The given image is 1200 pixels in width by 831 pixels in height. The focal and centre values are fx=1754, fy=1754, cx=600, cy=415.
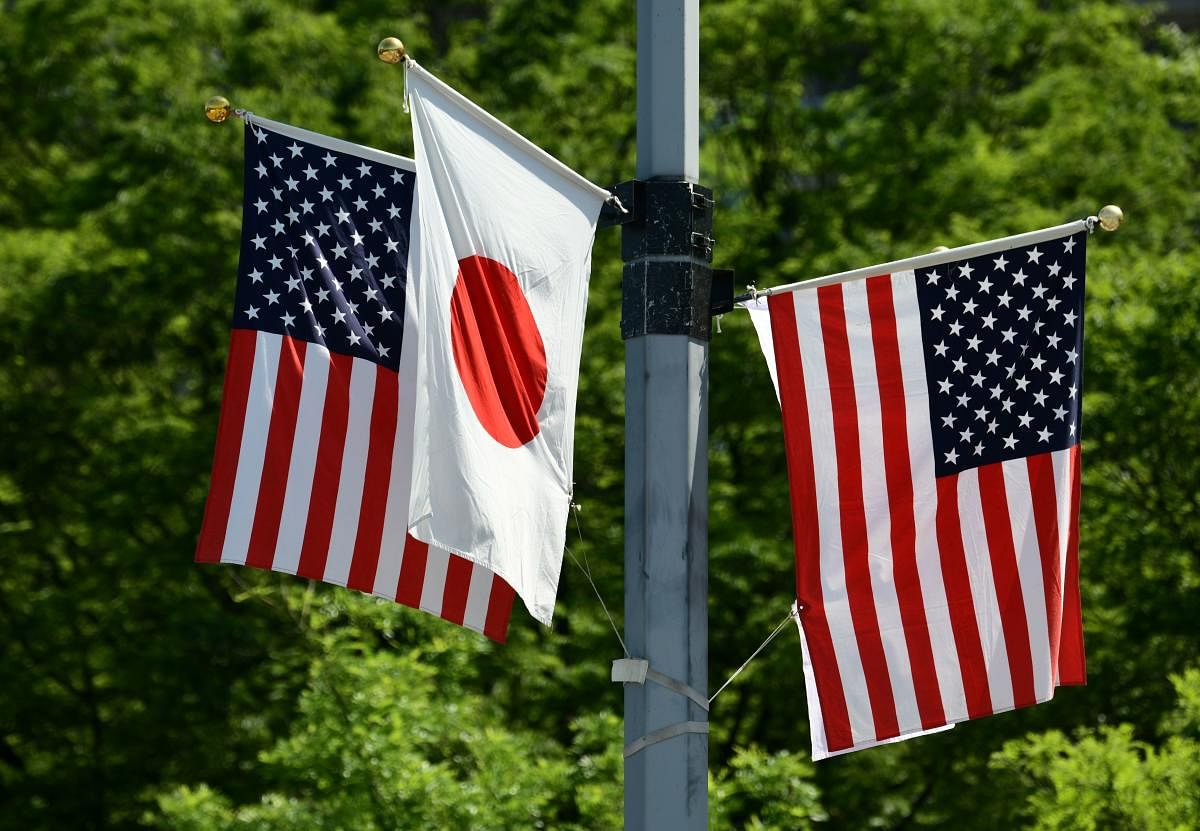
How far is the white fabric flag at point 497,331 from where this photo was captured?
20.8 feet

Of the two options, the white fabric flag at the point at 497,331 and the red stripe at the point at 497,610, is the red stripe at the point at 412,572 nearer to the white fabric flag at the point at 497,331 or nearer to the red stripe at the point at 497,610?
the red stripe at the point at 497,610

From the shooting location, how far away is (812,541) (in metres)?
6.76

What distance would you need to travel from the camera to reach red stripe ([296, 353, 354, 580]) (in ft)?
23.7

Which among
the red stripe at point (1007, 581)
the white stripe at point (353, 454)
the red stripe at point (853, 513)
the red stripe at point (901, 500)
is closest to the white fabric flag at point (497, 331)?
the white stripe at point (353, 454)

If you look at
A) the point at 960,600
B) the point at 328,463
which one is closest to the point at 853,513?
the point at 960,600

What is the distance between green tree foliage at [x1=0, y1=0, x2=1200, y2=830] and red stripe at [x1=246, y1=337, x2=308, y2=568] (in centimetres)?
658

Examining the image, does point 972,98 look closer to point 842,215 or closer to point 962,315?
point 842,215

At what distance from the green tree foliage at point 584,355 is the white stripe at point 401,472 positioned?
667cm

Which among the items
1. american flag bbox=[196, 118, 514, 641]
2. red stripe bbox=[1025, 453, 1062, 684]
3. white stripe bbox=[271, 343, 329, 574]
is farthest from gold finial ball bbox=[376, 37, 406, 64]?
red stripe bbox=[1025, 453, 1062, 684]

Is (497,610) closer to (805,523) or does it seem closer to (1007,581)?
(805,523)

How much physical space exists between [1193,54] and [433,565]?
18.4 m

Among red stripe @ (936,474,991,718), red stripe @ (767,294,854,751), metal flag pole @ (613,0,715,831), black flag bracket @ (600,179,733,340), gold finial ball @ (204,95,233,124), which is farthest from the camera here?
gold finial ball @ (204,95,233,124)

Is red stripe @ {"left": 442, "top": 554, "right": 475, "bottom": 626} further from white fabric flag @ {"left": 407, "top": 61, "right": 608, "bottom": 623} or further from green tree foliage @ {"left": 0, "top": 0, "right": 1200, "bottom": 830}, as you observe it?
green tree foliage @ {"left": 0, "top": 0, "right": 1200, "bottom": 830}

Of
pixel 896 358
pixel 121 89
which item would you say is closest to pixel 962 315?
pixel 896 358
